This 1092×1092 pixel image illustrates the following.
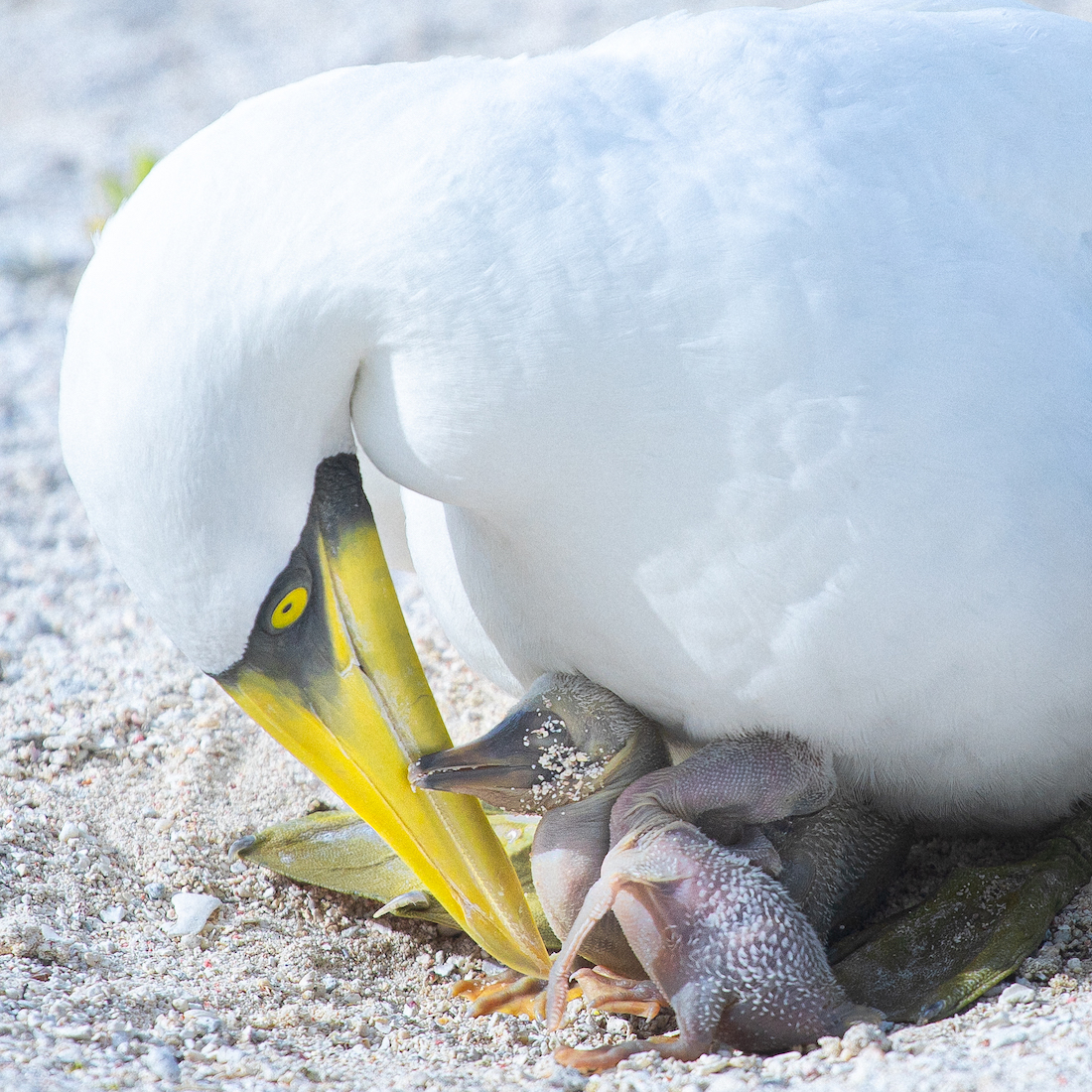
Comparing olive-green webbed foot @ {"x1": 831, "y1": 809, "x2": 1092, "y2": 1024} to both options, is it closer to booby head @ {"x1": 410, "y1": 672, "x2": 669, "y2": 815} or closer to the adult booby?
the adult booby

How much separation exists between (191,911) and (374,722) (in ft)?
2.61

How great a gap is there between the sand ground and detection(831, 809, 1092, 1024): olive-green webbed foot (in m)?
0.06

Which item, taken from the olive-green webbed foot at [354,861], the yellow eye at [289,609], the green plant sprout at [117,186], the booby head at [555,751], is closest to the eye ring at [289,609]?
the yellow eye at [289,609]

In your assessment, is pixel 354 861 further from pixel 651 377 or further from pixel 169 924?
pixel 651 377

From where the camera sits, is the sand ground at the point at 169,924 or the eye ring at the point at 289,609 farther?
the eye ring at the point at 289,609

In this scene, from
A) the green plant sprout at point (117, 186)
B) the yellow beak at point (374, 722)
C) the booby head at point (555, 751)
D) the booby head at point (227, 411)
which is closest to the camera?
the booby head at point (227, 411)

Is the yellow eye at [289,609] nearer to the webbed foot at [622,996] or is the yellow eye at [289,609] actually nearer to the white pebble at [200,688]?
the webbed foot at [622,996]

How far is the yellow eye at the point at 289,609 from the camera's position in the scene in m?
2.79

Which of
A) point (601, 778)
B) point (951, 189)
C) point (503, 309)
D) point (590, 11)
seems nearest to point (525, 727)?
point (601, 778)

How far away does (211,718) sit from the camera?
4254 millimetres

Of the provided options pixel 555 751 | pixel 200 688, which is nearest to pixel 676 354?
pixel 555 751

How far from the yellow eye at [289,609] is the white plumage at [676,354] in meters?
0.08

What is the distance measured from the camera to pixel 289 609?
2.82m

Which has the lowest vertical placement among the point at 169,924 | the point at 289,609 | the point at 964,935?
the point at 964,935
